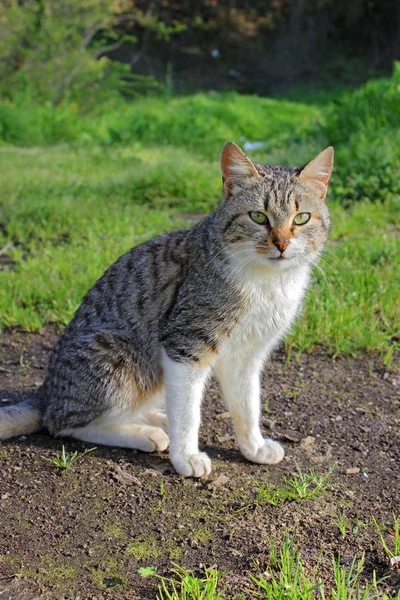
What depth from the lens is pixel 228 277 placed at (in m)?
3.20

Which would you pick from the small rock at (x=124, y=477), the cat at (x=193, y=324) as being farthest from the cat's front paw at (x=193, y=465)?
the small rock at (x=124, y=477)

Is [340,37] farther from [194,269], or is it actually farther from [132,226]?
[194,269]

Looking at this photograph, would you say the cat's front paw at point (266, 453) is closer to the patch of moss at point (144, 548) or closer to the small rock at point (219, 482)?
the small rock at point (219, 482)

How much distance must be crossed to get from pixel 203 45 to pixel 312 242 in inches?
909

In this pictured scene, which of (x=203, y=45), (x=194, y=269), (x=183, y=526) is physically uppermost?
(x=203, y=45)

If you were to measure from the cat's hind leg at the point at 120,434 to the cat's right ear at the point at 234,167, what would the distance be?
1.23 metres

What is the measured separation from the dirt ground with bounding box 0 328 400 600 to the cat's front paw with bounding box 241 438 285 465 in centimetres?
4

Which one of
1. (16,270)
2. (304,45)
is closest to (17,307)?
(16,270)

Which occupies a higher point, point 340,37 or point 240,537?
point 340,37

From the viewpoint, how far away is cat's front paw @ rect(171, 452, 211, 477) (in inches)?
127

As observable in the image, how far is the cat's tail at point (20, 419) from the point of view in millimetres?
3465

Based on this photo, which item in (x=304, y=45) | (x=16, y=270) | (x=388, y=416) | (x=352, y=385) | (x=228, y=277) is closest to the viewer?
(x=228, y=277)

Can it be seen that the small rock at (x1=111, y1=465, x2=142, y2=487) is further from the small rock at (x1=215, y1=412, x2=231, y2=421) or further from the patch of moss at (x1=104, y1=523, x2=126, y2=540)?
the small rock at (x1=215, y1=412, x2=231, y2=421)

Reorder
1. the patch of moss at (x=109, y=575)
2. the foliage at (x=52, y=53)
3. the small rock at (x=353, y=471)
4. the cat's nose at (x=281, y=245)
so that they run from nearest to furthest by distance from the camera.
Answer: the patch of moss at (x=109, y=575) < the cat's nose at (x=281, y=245) < the small rock at (x=353, y=471) < the foliage at (x=52, y=53)
